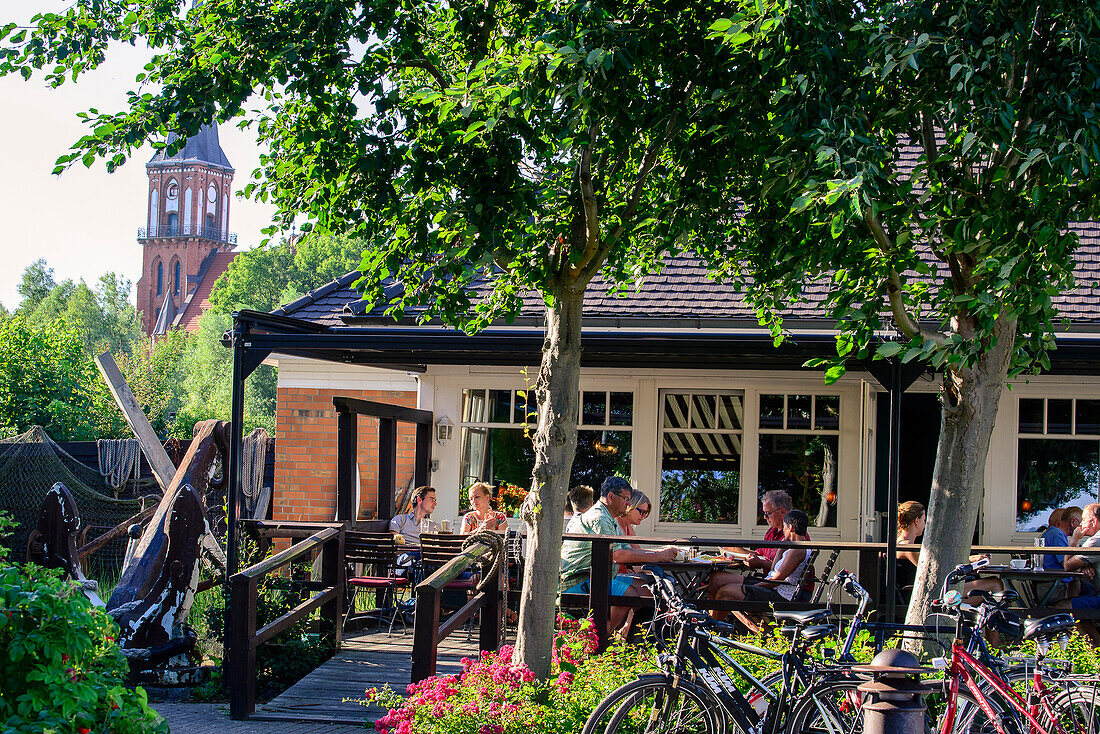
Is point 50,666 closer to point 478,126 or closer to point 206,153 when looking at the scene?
point 478,126

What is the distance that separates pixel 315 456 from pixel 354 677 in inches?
243

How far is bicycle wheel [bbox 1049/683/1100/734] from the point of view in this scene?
479cm

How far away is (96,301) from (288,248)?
20.6 meters

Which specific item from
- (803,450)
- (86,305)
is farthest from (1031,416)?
(86,305)

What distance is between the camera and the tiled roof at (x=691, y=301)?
33.7ft

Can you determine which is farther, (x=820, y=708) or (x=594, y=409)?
(x=594, y=409)

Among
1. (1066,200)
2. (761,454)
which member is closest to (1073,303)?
(761,454)

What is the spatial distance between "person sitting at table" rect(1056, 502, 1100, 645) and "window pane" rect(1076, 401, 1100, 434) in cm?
207

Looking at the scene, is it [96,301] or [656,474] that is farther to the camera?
[96,301]

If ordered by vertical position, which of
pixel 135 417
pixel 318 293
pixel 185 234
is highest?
pixel 185 234

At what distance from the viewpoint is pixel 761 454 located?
36.3ft

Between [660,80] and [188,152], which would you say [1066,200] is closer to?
[660,80]

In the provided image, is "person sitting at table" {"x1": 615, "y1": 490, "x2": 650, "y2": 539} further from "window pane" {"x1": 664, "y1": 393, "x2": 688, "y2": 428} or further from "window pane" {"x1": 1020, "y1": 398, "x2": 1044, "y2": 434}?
"window pane" {"x1": 1020, "y1": 398, "x2": 1044, "y2": 434}

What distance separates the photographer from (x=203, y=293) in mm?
99062
